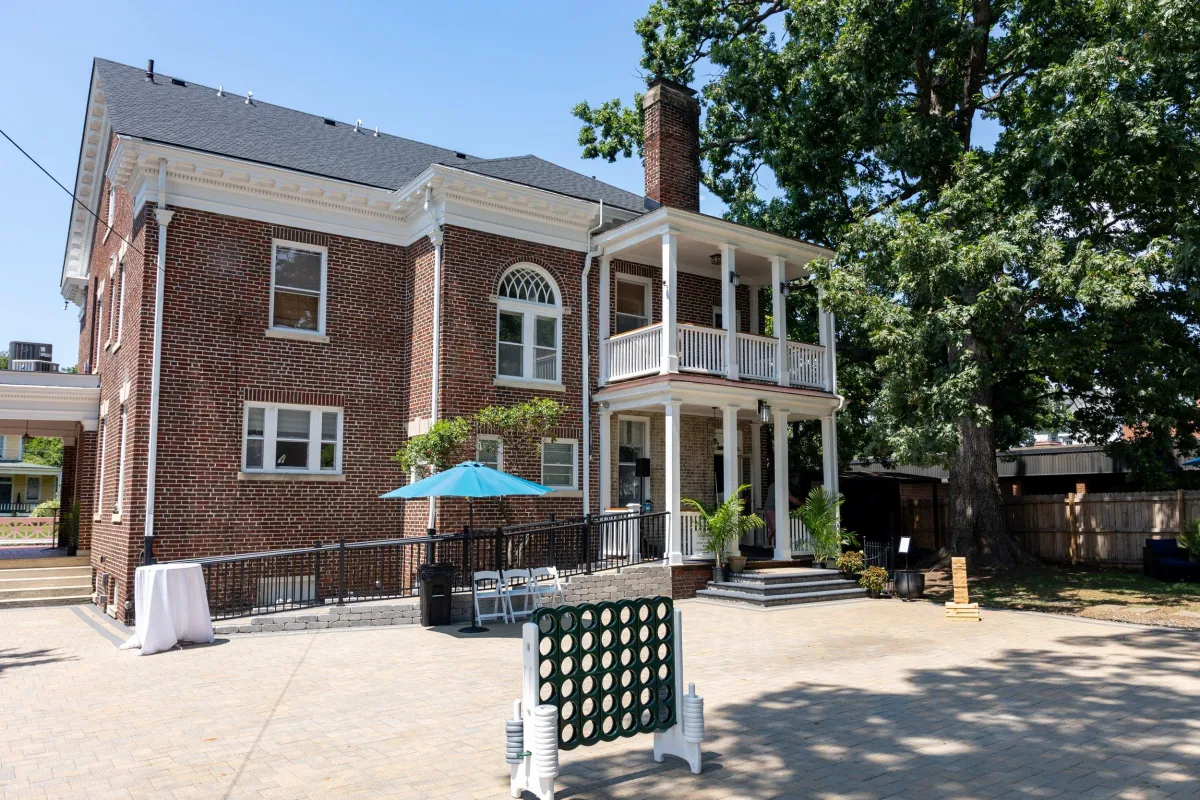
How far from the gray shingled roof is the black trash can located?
765cm

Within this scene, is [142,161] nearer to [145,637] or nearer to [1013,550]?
[145,637]

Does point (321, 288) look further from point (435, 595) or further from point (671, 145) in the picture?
point (671, 145)

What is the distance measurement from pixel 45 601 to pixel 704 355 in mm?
13396

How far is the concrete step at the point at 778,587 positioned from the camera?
49.4ft

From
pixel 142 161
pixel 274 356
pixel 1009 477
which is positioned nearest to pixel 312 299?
pixel 274 356

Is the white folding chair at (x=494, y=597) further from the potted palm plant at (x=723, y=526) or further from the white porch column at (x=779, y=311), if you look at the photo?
the white porch column at (x=779, y=311)

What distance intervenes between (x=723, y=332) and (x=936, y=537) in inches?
438

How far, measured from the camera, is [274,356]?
15188 millimetres

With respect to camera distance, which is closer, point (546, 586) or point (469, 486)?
point (469, 486)

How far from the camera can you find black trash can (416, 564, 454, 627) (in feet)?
41.6

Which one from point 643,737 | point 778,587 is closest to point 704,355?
point 778,587

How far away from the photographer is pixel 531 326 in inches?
670

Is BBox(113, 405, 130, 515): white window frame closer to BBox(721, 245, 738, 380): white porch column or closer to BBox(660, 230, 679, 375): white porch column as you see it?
BBox(660, 230, 679, 375): white porch column

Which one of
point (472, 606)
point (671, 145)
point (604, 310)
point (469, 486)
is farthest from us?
point (671, 145)
